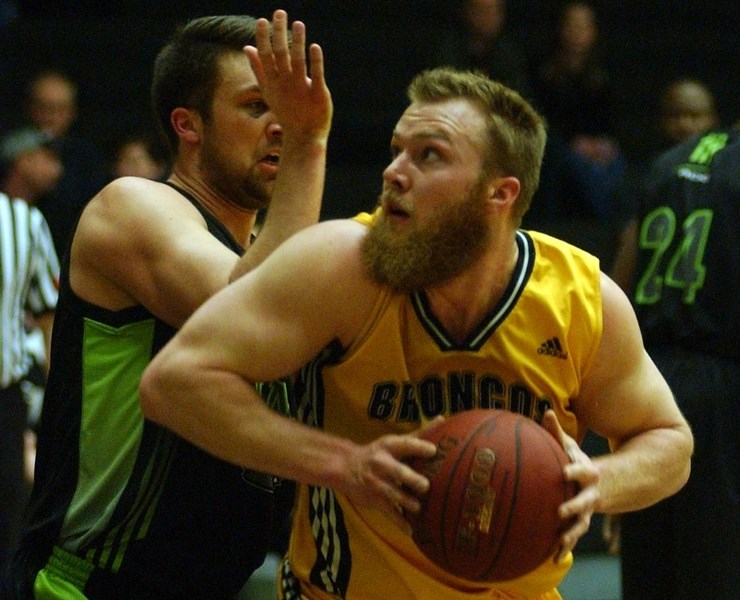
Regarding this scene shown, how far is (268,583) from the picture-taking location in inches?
271

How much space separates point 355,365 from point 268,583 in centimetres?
376

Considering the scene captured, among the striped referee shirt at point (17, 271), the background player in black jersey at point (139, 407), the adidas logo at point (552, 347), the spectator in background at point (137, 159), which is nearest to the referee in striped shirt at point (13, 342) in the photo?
the striped referee shirt at point (17, 271)

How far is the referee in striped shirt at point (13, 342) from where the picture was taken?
22.6 ft

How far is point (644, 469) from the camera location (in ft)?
11.1

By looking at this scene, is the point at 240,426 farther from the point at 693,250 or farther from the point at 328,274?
the point at 693,250

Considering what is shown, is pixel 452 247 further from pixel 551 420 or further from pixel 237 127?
pixel 237 127

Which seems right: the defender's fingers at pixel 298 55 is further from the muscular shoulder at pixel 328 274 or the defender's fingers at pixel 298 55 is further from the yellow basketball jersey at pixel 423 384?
the yellow basketball jersey at pixel 423 384

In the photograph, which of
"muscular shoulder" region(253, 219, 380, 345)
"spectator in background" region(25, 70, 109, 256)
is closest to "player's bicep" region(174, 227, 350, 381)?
"muscular shoulder" region(253, 219, 380, 345)

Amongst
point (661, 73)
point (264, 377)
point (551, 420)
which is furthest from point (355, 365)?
point (661, 73)

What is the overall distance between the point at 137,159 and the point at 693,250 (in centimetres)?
465

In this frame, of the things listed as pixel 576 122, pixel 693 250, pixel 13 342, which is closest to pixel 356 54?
pixel 576 122

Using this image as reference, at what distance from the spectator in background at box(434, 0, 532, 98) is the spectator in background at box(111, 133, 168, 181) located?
2.11 m

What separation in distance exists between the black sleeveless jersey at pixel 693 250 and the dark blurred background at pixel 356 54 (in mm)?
4597

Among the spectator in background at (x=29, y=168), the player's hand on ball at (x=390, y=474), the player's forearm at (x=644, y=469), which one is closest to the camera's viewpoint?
the player's hand on ball at (x=390, y=474)
